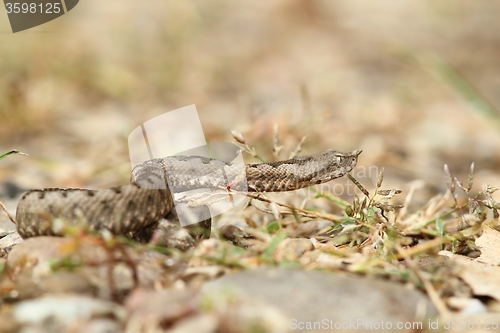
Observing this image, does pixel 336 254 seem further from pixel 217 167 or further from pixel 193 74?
pixel 193 74

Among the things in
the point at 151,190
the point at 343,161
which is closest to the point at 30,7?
the point at 151,190

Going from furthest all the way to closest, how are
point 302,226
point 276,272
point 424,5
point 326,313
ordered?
point 424,5 < point 302,226 < point 276,272 < point 326,313

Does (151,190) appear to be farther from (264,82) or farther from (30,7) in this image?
(264,82)

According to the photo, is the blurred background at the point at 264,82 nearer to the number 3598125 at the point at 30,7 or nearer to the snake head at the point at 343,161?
the number 3598125 at the point at 30,7

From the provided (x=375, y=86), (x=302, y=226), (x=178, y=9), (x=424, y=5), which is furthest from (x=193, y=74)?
(x=424, y=5)

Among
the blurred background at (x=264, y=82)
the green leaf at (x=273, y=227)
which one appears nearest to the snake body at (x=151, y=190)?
the green leaf at (x=273, y=227)
